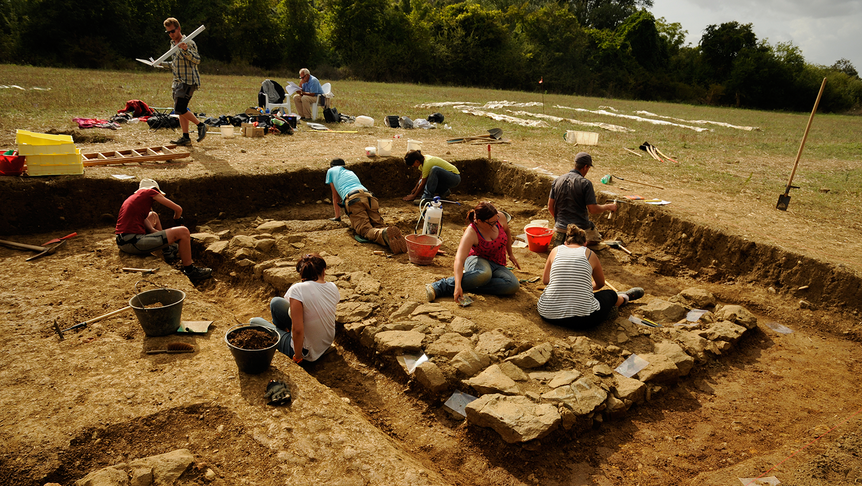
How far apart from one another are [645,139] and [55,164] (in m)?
13.3

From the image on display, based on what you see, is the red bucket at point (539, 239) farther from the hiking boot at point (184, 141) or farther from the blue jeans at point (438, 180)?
the hiking boot at point (184, 141)

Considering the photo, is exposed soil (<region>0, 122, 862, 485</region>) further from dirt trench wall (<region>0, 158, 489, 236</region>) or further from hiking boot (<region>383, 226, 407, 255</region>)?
hiking boot (<region>383, 226, 407, 255</region>)

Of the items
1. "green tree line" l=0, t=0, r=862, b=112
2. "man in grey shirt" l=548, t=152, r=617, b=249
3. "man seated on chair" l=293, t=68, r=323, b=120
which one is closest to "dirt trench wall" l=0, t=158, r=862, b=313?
"man in grey shirt" l=548, t=152, r=617, b=249

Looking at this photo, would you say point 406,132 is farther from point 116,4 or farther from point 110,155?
point 116,4

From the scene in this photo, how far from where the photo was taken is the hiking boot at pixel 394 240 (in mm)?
6422

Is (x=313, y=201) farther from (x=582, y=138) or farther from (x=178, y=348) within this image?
(x=582, y=138)

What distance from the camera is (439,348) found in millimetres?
4227

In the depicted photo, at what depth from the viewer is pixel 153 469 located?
2646 millimetres

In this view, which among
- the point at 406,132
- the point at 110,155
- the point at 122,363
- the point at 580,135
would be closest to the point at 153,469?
the point at 122,363

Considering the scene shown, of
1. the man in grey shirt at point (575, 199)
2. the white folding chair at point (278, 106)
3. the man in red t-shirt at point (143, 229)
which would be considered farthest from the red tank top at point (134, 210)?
the white folding chair at point (278, 106)

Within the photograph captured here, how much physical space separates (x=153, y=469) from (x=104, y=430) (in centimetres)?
55

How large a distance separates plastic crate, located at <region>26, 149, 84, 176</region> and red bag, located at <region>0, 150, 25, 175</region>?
95 millimetres

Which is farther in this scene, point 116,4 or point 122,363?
point 116,4

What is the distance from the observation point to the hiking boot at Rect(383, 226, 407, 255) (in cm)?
642
